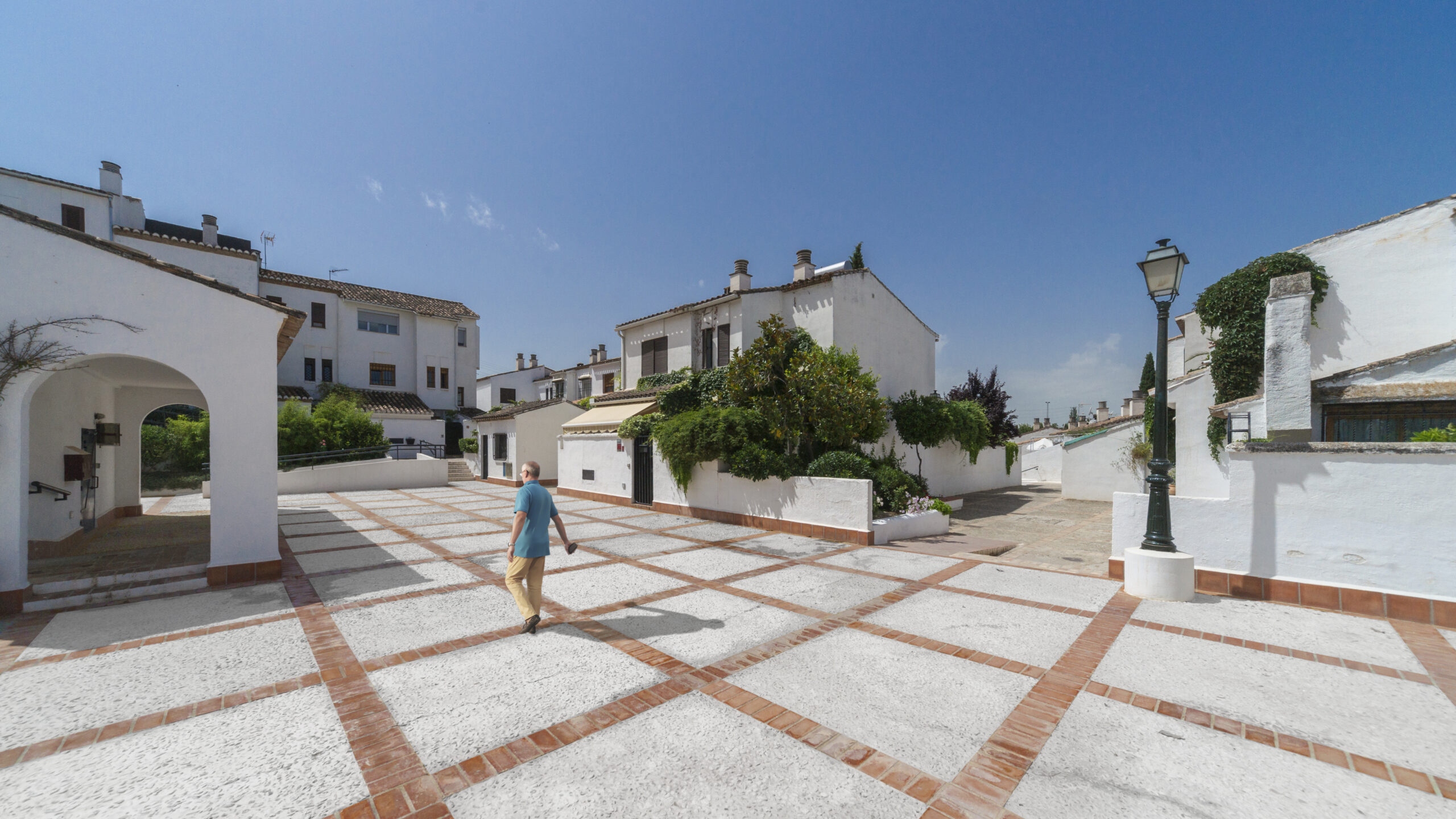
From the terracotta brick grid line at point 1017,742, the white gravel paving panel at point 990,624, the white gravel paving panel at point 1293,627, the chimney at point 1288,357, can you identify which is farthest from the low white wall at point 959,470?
the terracotta brick grid line at point 1017,742

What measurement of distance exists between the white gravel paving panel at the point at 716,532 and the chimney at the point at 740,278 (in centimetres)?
1056

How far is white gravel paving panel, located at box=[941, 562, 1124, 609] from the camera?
7004 mm

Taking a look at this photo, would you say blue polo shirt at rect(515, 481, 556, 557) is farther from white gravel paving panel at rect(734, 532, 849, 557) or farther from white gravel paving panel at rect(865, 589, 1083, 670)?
white gravel paving panel at rect(734, 532, 849, 557)

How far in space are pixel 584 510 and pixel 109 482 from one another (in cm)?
1110

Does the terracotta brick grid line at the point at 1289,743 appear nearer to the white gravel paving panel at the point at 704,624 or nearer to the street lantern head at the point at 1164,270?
the white gravel paving panel at the point at 704,624

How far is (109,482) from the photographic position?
12711 mm

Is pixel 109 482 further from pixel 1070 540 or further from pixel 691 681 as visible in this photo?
pixel 1070 540

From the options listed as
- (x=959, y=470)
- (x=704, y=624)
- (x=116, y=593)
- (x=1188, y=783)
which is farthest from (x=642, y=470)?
(x=1188, y=783)

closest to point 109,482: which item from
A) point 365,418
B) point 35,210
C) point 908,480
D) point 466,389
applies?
point 365,418

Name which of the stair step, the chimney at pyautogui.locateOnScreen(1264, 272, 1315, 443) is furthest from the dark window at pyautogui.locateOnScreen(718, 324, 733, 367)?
the stair step

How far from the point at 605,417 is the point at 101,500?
41.7 feet

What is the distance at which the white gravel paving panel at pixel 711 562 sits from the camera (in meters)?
8.62

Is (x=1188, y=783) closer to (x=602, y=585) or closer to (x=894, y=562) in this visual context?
(x=894, y=562)

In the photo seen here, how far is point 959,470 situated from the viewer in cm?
2361
